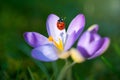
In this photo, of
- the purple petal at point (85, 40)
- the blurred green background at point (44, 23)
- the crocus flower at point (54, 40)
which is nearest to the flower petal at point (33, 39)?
the crocus flower at point (54, 40)

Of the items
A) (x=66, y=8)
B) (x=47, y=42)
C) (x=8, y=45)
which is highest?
(x=47, y=42)

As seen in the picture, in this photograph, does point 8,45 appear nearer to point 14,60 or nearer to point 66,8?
point 14,60

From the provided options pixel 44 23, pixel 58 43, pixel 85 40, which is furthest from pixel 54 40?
pixel 44 23

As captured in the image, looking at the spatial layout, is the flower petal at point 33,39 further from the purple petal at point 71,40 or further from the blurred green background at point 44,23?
the blurred green background at point 44,23

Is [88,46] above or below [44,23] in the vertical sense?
above

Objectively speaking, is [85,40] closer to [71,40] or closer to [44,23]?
[71,40]

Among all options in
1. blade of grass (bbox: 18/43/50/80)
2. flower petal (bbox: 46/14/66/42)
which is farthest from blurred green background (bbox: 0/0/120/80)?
flower petal (bbox: 46/14/66/42)

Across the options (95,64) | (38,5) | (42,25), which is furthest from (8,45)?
(38,5)
